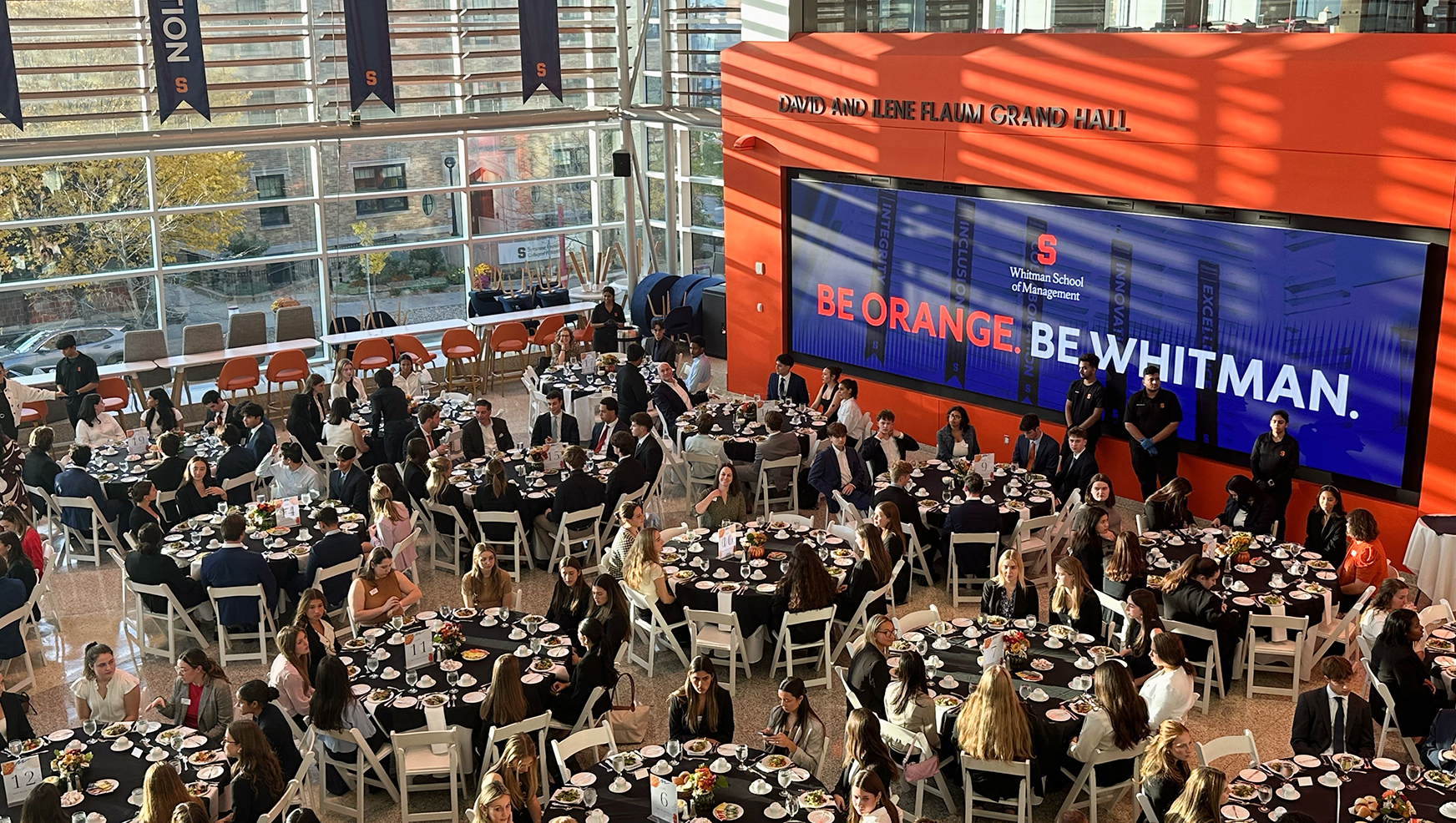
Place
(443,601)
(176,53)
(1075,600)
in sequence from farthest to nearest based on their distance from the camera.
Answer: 1. (176,53)
2. (443,601)
3. (1075,600)

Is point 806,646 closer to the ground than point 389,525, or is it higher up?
closer to the ground

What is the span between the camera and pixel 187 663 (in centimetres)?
830

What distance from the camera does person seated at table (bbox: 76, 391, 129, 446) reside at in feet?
46.7

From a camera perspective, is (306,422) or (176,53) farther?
(176,53)

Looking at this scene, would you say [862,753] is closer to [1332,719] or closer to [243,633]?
[1332,719]

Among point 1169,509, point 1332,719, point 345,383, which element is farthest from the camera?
point 345,383

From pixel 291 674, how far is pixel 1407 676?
715 centimetres

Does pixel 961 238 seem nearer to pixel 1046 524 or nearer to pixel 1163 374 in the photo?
pixel 1163 374

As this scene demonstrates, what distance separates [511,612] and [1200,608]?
5.01 meters

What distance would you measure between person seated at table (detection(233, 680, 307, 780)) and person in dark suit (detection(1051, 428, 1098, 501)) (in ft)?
24.6

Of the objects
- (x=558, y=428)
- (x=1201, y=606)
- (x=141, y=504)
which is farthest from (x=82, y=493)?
(x=1201, y=606)

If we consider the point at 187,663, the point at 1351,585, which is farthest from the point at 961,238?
the point at 187,663

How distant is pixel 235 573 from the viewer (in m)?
10.4

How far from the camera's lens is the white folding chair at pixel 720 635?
9.66 meters
